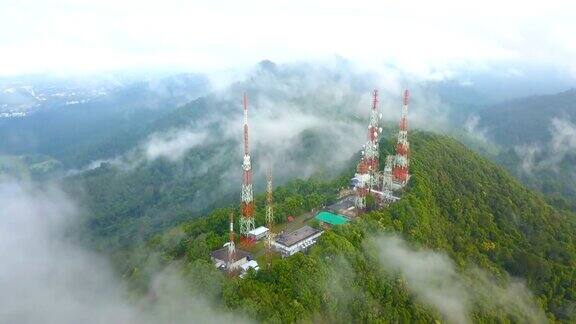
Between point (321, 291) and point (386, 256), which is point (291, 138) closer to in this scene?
point (386, 256)

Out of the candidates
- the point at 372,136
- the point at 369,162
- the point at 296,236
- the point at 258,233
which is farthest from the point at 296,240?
the point at 372,136

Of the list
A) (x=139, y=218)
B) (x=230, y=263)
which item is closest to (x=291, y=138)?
(x=139, y=218)

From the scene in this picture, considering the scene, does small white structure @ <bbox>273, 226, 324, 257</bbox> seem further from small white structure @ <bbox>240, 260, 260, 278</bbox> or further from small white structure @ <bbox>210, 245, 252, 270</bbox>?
small white structure @ <bbox>240, 260, 260, 278</bbox>

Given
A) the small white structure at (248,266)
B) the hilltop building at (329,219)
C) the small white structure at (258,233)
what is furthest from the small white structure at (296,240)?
the small white structure at (248,266)

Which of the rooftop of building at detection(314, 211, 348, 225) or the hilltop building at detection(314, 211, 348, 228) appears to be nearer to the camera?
the hilltop building at detection(314, 211, 348, 228)

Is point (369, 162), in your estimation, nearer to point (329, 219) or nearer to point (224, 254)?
point (329, 219)

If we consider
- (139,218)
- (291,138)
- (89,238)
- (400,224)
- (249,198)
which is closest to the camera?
(249,198)

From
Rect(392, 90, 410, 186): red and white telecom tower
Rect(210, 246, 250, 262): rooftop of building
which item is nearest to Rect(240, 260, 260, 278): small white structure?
Rect(210, 246, 250, 262): rooftop of building
